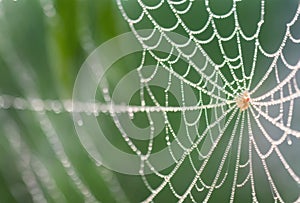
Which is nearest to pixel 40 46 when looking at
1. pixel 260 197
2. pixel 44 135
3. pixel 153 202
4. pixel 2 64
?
pixel 2 64

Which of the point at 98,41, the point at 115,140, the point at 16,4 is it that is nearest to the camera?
the point at 98,41

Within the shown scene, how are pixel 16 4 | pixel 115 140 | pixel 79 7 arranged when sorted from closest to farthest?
pixel 79 7 < pixel 115 140 < pixel 16 4

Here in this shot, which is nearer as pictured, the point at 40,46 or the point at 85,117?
the point at 85,117

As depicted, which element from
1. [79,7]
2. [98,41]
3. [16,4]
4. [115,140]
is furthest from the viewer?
[16,4]

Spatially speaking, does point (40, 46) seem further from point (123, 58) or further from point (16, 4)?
point (123, 58)

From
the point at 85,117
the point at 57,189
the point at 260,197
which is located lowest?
the point at 260,197

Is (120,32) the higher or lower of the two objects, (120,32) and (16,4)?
the lower

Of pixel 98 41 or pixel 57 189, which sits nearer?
pixel 98 41

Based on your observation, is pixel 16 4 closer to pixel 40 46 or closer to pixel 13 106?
pixel 40 46

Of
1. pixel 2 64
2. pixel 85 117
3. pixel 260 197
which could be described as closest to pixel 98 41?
pixel 85 117
